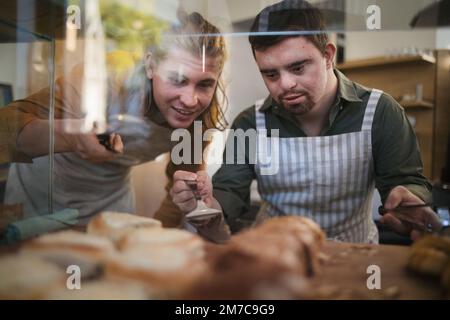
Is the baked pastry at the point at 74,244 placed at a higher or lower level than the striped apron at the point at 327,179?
lower

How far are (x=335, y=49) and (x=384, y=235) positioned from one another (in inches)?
15.7

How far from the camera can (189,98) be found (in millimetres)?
959

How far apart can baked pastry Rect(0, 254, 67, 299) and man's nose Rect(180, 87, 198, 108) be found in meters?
0.44

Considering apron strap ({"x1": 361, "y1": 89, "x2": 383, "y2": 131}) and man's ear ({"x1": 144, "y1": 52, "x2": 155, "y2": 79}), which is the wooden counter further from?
man's ear ({"x1": 144, "y1": 52, "x2": 155, "y2": 79})

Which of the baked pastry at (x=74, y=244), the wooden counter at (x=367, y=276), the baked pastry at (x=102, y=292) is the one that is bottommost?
the baked pastry at (x=102, y=292)

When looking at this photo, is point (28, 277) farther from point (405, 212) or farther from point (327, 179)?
point (405, 212)

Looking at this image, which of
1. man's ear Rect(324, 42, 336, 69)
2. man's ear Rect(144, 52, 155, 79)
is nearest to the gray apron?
man's ear Rect(144, 52, 155, 79)

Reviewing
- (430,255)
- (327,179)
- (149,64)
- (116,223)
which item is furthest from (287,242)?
(149,64)

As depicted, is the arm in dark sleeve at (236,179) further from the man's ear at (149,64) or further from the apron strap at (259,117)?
the man's ear at (149,64)

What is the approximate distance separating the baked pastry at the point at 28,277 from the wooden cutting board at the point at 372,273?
1.74ft

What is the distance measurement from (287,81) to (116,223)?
1.56 ft

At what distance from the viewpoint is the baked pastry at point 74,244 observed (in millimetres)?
888

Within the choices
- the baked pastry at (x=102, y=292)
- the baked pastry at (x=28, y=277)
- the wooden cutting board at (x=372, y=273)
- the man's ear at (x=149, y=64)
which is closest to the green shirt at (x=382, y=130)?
the wooden cutting board at (x=372, y=273)

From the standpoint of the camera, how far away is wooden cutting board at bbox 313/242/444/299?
0.83 meters
